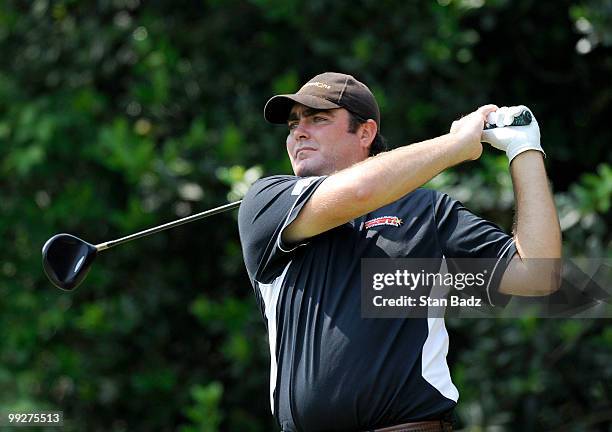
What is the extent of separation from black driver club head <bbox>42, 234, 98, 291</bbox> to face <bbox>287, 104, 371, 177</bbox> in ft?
2.72

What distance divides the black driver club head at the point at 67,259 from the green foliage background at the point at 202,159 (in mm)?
2317

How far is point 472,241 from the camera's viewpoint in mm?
3551

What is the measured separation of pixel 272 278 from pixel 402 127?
135 inches

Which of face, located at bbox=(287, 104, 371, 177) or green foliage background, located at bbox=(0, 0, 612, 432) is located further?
green foliage background, located at bbox=(0, 0, 612, 432)

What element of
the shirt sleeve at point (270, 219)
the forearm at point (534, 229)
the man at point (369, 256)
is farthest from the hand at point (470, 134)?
the shirt sleeve at point (270, 219)

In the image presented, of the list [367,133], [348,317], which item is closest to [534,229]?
[348,317]

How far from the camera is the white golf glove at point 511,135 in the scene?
347 cm

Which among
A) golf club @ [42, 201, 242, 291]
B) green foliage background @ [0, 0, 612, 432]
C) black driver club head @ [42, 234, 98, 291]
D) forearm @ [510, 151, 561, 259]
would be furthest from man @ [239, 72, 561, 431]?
green foliage background @ [0, 0, 612, 432]

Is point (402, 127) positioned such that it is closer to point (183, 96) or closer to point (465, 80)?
point (465, 80)

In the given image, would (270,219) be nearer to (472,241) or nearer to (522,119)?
(472,241)

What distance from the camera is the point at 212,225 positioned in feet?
24.7

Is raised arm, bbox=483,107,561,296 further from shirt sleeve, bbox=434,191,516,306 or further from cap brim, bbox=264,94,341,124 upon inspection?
cap brim, bbox=264,94,341,124

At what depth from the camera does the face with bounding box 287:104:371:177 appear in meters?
3.84

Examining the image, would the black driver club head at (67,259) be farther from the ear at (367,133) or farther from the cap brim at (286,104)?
the ear at (367,133)
